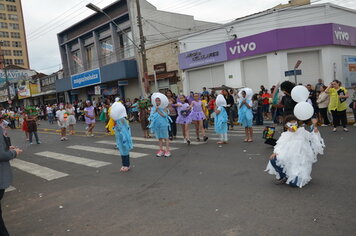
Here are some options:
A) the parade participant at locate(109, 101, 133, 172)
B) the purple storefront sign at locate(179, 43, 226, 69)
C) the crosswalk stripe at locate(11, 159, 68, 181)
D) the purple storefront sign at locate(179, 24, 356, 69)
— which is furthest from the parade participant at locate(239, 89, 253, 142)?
the purple storefront sign at locate(179, 43, 226, 69)

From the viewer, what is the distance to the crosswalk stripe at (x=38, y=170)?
774 cm

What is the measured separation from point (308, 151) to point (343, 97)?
6585mm

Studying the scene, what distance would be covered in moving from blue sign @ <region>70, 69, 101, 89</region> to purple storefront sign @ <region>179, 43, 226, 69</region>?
10930 millimetres

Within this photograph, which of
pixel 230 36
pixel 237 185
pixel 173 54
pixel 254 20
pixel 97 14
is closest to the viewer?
pixel 237 185

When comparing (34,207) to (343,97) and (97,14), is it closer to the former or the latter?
(343,97)

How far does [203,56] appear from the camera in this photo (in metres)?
22.4

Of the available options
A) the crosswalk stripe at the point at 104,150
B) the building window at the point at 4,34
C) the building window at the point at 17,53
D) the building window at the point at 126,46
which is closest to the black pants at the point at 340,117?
the crosswalk stripe at the point at 104,150

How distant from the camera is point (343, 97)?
1072cm

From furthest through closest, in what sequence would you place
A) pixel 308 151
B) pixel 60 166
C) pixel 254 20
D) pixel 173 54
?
pixel 173 54 < pixel 254 20 < pixel 60 166 < pixel 308 151

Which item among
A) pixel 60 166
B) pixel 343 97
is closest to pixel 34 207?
pixel 60 166

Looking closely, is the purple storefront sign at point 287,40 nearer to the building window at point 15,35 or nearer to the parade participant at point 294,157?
the parade participant at point 294,157

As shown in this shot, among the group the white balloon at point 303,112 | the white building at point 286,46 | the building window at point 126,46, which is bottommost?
the white balloon at point 303,112

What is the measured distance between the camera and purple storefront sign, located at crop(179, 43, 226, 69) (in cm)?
2121

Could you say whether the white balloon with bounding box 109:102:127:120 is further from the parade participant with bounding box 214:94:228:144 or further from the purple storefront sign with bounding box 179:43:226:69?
the purple storefront sign with bounding box 179:43:226:69
